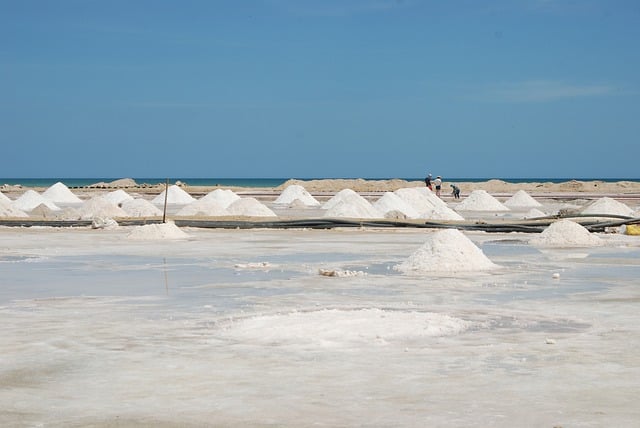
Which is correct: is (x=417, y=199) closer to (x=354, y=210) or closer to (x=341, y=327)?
(x=354, y=210)

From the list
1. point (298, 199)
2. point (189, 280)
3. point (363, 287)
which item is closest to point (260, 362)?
point (363, 287)

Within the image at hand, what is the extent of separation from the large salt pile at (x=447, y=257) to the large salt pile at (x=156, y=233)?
5.92m

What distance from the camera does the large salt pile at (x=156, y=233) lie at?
51.5 ft

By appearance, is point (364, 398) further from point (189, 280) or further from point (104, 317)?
point (189, 280)

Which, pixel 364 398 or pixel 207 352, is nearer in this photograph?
pixel 364 398

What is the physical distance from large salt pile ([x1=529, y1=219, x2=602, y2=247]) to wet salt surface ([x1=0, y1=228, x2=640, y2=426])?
299 cm

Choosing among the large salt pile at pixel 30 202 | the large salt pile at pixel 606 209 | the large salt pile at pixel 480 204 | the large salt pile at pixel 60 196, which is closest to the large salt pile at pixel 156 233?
the large salt pile at pixel 606 209

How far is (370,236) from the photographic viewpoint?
55.3ft

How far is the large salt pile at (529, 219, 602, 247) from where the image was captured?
14273 millimetres

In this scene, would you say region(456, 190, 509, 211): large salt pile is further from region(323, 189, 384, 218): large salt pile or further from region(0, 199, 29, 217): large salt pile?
region(0, 199, 29, 217): large salt pile

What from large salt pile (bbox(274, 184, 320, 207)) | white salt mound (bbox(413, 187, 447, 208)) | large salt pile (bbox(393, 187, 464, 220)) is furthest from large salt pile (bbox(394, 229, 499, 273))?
large salt pile (bbox(274, 184, 320, 207))

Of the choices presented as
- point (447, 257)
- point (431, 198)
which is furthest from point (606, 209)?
point (447, 257)

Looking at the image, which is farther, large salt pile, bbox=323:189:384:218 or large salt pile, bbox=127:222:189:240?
large salt pile, bbox=323:189:384:218

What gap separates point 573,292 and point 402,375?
408 cm
